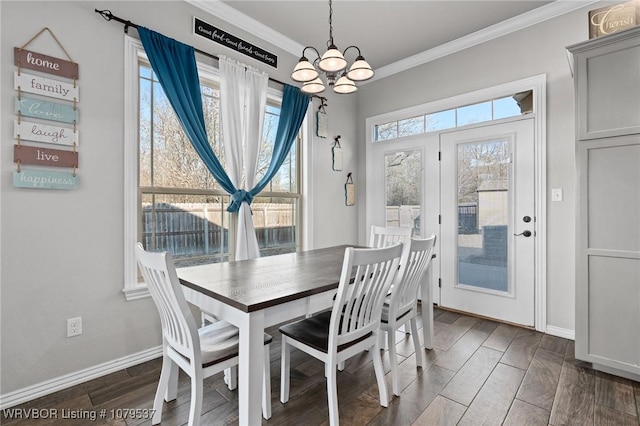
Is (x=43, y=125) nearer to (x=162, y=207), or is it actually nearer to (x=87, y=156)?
(x=87, y=156)

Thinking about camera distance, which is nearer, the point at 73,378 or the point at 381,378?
the point at 381,378

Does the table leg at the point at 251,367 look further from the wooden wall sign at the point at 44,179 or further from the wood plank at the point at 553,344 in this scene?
Result: the wood plank at the point at 553,344

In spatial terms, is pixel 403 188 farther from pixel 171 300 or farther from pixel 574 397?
pixel 171 300

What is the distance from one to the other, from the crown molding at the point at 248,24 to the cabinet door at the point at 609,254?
2.78 meters

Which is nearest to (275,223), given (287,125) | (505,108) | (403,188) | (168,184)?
(287,125)

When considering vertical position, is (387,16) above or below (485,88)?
above

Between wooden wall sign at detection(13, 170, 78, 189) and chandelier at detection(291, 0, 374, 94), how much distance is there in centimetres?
158

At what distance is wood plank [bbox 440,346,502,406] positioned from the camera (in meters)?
1.85

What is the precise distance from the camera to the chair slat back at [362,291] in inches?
56.3

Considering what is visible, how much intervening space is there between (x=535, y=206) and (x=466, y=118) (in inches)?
44.1

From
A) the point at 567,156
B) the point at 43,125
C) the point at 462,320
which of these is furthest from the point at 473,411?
the point at 43,125

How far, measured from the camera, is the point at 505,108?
302cm

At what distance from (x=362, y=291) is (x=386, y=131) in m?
2.93

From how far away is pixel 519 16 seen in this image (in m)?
2.85
